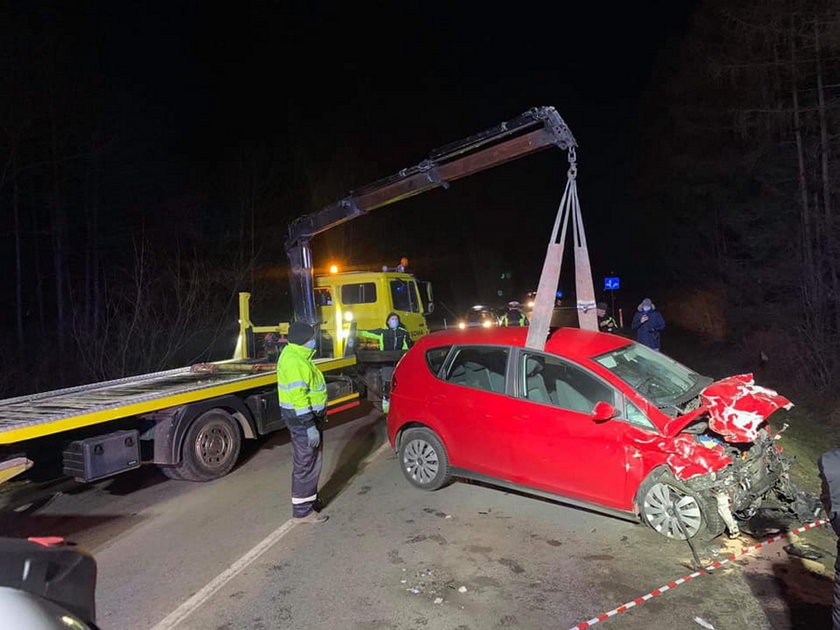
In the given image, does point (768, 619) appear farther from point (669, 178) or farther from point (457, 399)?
point (669, 178)

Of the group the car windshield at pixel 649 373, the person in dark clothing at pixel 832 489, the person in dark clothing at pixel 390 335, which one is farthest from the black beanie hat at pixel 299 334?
the person in dark clothing at pixel 390 335

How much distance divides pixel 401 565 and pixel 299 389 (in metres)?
1.82

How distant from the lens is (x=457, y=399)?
553 cm

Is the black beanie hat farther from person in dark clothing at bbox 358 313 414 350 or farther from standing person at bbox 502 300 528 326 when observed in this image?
standing person at bbox 502 300 528 326

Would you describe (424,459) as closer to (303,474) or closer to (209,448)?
(303,474)

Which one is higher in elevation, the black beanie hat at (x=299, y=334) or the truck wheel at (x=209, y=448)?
the black beanie hat at (x=299, y=334)

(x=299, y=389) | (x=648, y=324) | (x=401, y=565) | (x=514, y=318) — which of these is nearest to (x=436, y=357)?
(x=299, y=389)

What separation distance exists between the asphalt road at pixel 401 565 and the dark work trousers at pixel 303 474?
7.5 inches

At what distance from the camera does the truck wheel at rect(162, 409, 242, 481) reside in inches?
256

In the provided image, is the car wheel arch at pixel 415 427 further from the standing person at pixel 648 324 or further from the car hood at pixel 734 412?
the standing person at pixel 648 324

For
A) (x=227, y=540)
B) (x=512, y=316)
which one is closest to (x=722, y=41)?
(x=512, y=316)

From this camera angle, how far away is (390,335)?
35.0 feet

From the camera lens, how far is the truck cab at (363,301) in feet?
36.9

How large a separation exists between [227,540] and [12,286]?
20.5 metres
